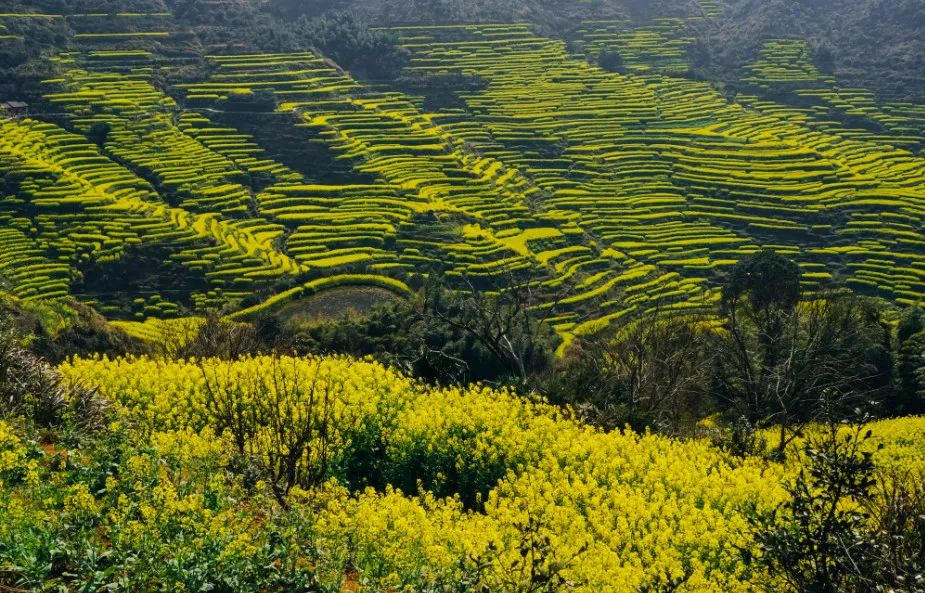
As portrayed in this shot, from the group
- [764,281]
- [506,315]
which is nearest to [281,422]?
[506,315]

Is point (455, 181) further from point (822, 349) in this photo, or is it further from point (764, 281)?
point (822, 349)

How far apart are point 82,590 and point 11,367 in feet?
24.2

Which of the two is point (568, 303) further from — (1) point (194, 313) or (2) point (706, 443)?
(2) point (706, 443)

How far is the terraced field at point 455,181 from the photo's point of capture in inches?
2250

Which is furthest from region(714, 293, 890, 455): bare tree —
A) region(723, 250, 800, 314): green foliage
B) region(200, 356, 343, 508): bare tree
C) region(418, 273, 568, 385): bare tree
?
region(200, 356, 343, 508): bare tree

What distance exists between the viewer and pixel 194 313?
52.3m

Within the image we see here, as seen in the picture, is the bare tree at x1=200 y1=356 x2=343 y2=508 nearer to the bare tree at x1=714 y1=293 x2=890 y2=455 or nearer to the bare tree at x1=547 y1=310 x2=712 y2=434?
the bare tree at x1=547 y1=310 x2=712 y2=434

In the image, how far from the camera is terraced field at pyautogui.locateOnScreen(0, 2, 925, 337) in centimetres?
5716

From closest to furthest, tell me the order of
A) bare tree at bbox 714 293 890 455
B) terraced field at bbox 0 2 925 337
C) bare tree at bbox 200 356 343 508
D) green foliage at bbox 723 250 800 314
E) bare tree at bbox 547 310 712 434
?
bare tree at bbox 200 356 343 508 < bare tree at bbox 547 310 712 434 < bare tree at bbox 714 293 890 455 < green foliage at bbox 723 250 800 314 < terraced field at bbox 0 2 925 337

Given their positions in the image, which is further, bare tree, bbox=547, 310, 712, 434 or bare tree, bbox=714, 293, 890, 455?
bare tree, bbox=714, 293, 890, 455

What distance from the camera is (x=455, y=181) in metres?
72.1

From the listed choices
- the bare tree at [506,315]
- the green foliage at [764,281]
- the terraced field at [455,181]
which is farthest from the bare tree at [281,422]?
the green foliage at [764,281]

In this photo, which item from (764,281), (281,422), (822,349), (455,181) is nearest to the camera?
(281,422)

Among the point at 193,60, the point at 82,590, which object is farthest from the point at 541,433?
the point at 193,60
